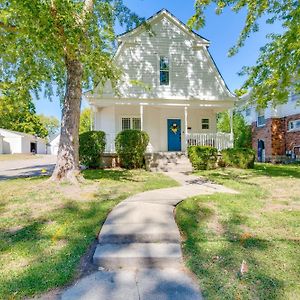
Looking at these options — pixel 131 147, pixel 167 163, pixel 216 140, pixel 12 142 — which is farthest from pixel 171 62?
pixel 12 142

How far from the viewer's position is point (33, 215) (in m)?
5.28

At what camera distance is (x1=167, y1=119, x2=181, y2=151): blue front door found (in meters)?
16.4

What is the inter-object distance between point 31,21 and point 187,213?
5.32 meters

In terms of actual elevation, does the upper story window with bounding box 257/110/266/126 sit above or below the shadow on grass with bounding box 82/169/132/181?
above

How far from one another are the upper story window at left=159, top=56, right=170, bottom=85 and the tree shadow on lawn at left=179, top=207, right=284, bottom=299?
11.8m

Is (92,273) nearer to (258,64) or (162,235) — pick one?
(162,235)

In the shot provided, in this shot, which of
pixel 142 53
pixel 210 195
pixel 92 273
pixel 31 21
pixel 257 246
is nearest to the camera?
pixel 92 273

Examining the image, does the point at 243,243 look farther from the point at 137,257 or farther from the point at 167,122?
the point at 167,122

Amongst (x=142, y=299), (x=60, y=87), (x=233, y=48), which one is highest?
(x=233, y=48)

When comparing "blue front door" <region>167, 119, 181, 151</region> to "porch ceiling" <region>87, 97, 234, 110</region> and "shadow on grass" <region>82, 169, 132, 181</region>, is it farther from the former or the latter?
"shadow on grass" <region>82, 169, 132, 181</region>

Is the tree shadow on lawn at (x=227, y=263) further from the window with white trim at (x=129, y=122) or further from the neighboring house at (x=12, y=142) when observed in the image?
the neighboring house at (x=12, y=142)

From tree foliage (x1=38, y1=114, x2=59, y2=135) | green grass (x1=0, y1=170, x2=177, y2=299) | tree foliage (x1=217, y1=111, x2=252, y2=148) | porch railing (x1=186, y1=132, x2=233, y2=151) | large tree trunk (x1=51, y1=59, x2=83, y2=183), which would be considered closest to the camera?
green grass (x1=0, y1=170, x2=177, y2=299)

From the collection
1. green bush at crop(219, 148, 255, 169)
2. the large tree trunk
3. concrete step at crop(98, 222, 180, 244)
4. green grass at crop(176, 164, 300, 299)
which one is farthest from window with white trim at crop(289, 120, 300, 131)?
concrete step at crop(98, 222, 180, 244)

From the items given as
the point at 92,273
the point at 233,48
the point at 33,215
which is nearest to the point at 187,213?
the point at 92,273
